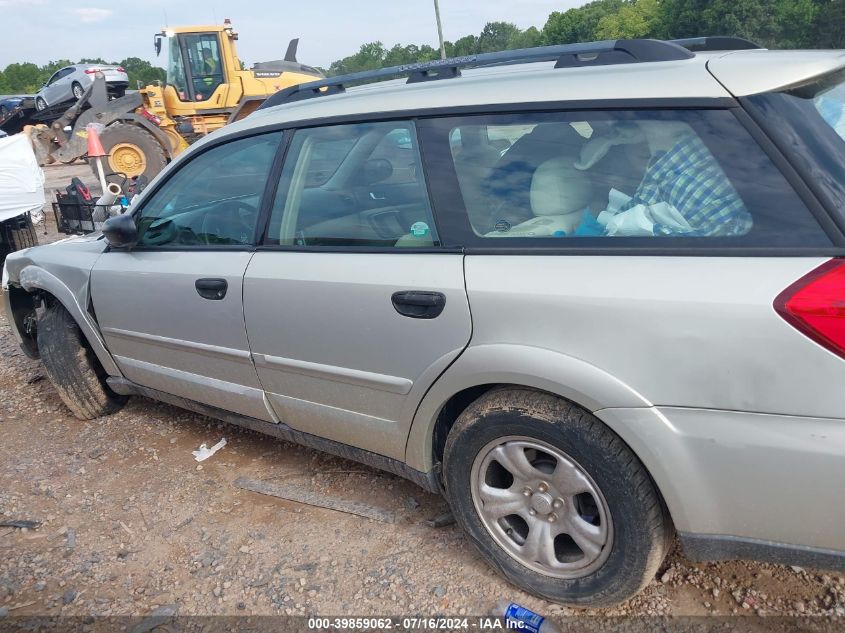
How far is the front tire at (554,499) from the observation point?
6.70 feet

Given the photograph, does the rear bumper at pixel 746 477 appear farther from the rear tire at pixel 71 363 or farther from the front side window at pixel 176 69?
the front side window at pixel 176 69

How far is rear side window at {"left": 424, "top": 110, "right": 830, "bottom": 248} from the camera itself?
183 cm

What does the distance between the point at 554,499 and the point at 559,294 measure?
27.7 inches

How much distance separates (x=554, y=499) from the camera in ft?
7.34

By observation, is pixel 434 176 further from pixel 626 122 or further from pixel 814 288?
pixel 814 288

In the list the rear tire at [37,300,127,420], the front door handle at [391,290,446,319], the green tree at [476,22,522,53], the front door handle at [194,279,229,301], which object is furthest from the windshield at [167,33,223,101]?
the green tree at [476,22,522,53]

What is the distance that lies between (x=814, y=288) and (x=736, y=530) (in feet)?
2.35

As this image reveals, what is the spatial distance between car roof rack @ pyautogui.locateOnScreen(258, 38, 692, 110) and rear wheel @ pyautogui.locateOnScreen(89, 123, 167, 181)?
39.7ft

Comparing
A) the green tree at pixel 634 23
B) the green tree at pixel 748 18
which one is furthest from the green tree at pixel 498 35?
the green tree at pixel 748 18

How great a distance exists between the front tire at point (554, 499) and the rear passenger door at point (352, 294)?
284 millimetres

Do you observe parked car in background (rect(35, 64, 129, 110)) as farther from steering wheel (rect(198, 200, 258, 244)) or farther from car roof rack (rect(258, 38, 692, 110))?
car roof rack (rect(258, 38, 692, 110))

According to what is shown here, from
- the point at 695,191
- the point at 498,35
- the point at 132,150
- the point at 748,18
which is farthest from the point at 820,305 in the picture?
the point at 498,35

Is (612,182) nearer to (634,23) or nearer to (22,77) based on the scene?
(634,23)

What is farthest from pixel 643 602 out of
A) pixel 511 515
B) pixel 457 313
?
pixel 457 313
